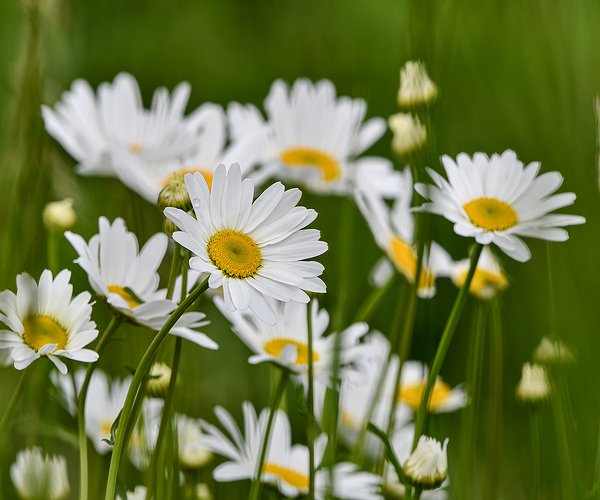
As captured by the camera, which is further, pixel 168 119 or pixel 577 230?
pixel 168 119

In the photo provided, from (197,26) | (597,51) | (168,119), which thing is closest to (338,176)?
(168,119)

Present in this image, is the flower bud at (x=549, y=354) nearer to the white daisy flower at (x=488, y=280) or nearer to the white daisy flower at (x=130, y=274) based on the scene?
the white daisy flower at (x=488, y=280)

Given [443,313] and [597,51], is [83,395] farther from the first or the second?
[443,313]

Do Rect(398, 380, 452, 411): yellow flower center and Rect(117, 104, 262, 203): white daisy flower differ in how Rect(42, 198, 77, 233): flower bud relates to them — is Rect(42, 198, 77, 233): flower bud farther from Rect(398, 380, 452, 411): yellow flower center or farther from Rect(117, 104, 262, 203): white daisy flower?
Rect(398, 380, 452, 411): yellow flower center

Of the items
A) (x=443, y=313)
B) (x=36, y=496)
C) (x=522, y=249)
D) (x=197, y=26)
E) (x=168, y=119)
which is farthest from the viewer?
(x=197, y=26)

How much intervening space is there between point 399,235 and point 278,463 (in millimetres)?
242

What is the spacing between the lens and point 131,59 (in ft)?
5.96

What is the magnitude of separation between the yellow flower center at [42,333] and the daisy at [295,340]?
4.5 inches

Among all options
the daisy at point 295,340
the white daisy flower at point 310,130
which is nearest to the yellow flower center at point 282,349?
the daisy at point 295,340

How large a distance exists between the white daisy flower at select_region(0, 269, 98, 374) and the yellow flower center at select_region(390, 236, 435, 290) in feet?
1.00

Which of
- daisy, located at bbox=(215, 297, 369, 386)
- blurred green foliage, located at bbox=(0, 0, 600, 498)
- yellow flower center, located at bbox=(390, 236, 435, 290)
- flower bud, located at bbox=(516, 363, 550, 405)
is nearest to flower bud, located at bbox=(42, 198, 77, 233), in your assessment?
blurred green foliage, located at bbox=(0, 0, 600, 498)

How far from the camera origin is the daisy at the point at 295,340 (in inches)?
25.8

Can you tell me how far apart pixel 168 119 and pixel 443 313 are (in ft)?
1.98

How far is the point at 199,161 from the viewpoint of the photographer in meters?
0.90
